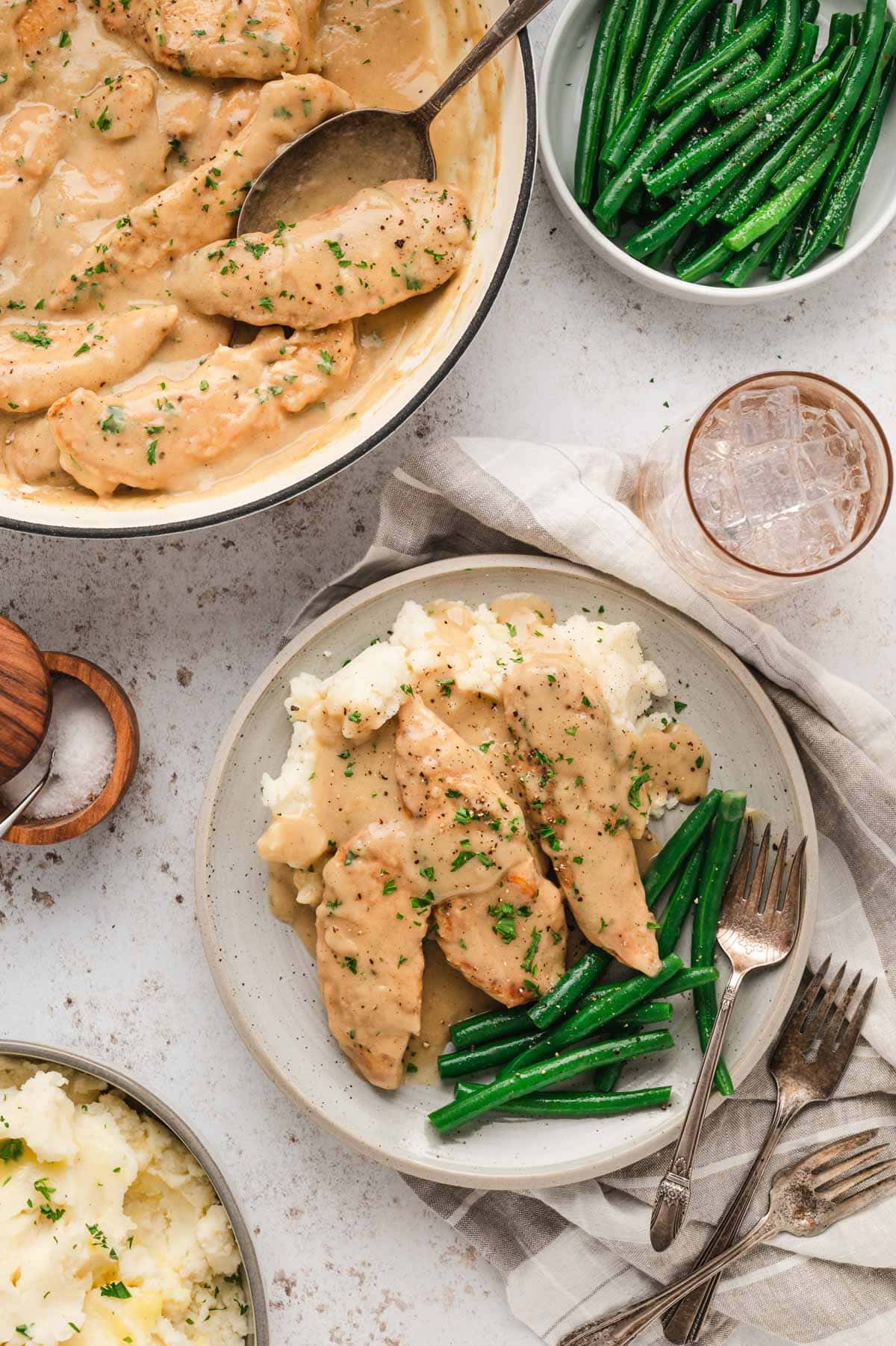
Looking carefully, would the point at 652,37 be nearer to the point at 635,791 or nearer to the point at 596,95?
the point at 596,95

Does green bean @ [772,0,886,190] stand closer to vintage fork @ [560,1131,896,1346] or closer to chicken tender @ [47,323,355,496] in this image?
chicken tender @ [47,323,355,496]

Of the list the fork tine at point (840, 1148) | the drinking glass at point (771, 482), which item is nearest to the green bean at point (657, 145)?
the drinking glass at point (771, 482)

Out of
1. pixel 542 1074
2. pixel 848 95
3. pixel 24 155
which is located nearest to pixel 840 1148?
pixel 542 1074

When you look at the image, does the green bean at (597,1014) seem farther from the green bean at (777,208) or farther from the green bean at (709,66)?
the green bean at (709,66)

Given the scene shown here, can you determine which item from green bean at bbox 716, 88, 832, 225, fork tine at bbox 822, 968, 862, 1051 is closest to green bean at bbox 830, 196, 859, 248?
green bean at bbox 716, 88, 832, 225

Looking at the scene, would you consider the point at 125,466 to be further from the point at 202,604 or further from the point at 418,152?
the point at 418,152

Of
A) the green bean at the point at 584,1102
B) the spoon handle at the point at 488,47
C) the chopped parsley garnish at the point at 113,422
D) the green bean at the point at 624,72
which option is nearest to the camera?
the spoon handle at the point at 488,47
